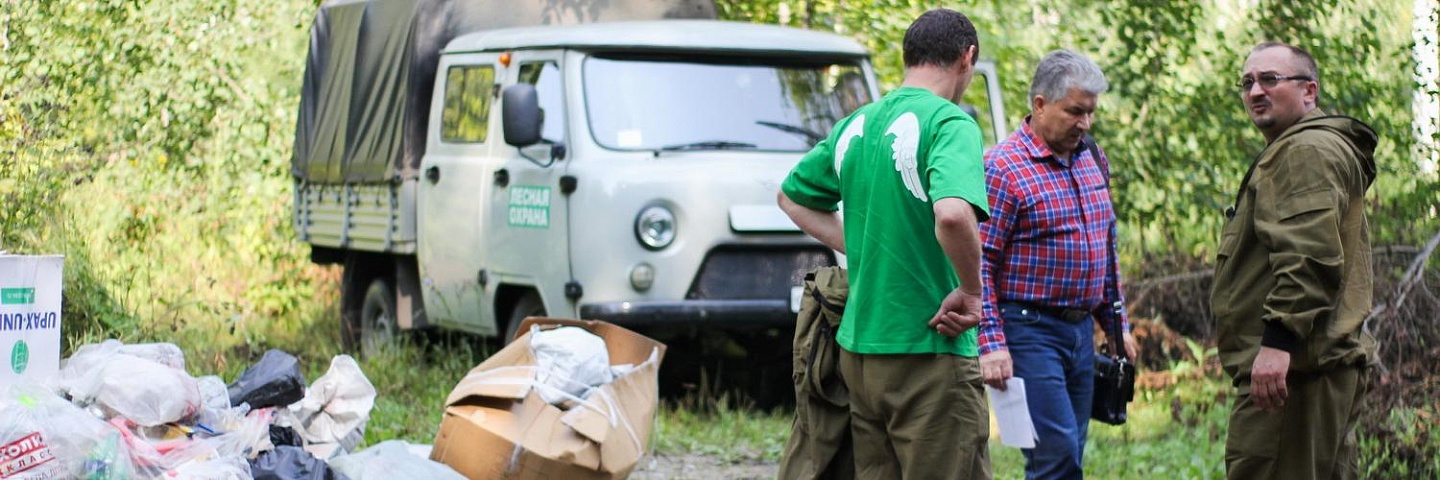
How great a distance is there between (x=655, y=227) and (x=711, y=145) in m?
0.56

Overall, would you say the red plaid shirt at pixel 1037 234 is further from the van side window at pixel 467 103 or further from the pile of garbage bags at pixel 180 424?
the van side window at pixel 467 103

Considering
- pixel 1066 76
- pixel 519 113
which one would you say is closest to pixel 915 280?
pixel 1066 76

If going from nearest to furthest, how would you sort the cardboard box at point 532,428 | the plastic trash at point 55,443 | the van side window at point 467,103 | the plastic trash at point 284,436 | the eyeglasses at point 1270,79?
1. the eyeglasses at point 1270,79
2. the plastic trash at point 55,443
3. the plastic trash at point 284,436
4. the cardboard box at point 532,428
5. the van side window at point 467,103

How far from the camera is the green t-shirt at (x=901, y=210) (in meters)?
4.26

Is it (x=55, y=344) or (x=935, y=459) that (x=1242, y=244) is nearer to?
(x=935, y=459)

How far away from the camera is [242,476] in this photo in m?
5.60

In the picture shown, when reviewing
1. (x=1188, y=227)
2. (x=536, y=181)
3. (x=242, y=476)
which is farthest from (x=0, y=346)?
(x=1188, y=227)

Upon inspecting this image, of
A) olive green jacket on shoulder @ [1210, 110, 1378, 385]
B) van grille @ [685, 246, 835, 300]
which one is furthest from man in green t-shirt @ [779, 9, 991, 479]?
van grille @ [685, 246, 835, 300]

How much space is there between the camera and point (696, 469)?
791cm

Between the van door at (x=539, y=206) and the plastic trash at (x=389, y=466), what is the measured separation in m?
2.45

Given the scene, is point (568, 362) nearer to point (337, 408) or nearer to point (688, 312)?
point (337, 408)

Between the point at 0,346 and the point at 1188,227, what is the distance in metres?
6.94

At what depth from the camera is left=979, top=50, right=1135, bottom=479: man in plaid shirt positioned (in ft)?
17.3

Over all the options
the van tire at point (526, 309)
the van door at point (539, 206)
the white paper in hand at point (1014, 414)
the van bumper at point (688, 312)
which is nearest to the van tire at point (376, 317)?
the van tire at point (526, 309)
